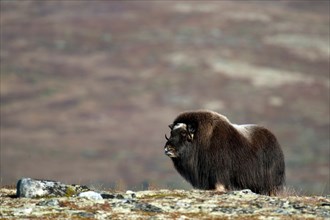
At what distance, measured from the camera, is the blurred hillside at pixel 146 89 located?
131250 millimetres

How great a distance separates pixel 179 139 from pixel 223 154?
→ 86 centimetres

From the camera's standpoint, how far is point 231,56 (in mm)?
179125

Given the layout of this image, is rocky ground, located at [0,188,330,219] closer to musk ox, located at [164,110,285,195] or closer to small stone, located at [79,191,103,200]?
small stone, located at [79,191,103,200]

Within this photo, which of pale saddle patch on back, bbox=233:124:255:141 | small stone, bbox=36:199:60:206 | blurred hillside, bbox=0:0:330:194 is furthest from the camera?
blurred hillside, bbox=0:0:330:194

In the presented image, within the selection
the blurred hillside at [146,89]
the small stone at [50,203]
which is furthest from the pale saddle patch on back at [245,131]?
the blurred hillside at [146,89]

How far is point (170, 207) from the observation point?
432 inches

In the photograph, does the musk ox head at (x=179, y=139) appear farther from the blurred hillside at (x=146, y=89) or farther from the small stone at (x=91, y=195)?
the blurred hillside at (x=146, y=89)

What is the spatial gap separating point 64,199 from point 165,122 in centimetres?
13834

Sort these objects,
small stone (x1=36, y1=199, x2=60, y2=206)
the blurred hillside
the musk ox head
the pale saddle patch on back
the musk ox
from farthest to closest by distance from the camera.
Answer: the blurred hillside → the musk ox head → the pale saddle patch on back → the musk ox → small stone (x1=36, y1=199, x2=60, y2=206)

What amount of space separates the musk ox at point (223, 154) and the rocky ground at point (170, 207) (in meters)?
2.68

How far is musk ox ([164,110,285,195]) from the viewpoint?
14594 millimetres

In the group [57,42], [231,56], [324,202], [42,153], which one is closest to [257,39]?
[231,56]

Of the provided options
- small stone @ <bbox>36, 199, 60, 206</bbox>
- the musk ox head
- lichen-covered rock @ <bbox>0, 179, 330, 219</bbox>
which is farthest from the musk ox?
small stone @ <bbox>36, 199, 60, 206</bbox>

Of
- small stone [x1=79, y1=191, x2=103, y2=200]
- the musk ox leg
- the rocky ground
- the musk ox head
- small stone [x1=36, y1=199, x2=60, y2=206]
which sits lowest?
the musk ox leg
